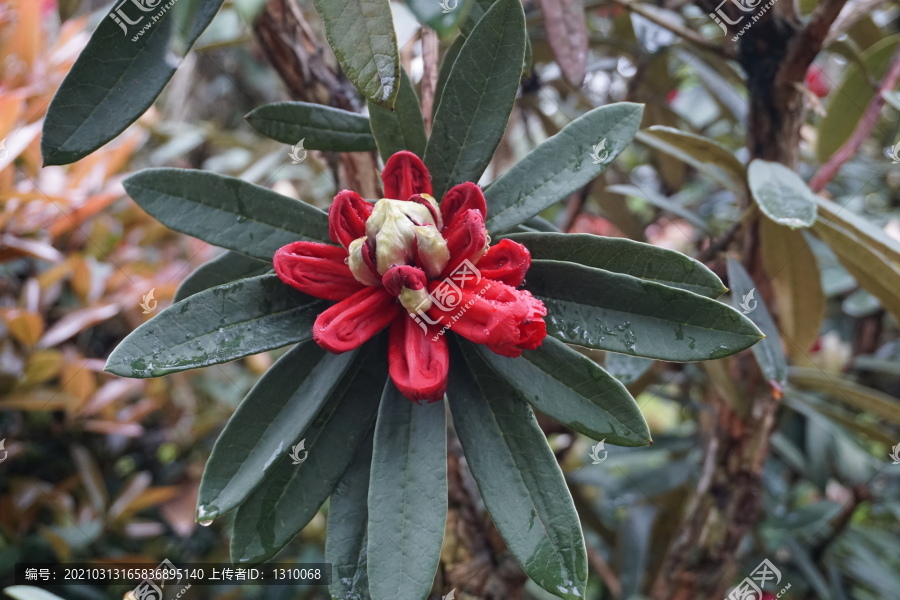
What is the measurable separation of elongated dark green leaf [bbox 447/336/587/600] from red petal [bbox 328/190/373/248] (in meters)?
0.15

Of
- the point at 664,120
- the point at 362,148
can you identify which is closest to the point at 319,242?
the point at 362,148

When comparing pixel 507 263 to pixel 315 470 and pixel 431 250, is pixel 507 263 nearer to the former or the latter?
pixel 431 250

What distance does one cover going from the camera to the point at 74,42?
63.7 inches

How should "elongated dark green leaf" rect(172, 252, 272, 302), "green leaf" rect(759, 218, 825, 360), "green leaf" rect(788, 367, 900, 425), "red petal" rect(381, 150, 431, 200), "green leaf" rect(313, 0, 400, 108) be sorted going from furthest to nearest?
"green leaf" rect(788, 367, 900, 425) → "green leaf" rect(759, 218, 825, 360) → "elongated dark green leaf" rect(172, 252, 272, 302) → "red petal" rect(381, 150, 431, 200) → "green leaf" rect(313, 0, 400, 108)

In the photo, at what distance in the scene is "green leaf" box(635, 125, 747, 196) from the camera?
0.77 meters

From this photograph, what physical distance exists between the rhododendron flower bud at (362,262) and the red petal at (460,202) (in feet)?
0.28

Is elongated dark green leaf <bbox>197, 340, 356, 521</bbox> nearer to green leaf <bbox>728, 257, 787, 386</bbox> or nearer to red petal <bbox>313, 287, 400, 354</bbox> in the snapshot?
red petal <bbox>313, 287, 400, 354</bbox>

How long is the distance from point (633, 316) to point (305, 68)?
56 centimetres

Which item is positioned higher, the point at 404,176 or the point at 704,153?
the point at 404,176

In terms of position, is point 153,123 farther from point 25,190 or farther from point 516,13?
point 516,13

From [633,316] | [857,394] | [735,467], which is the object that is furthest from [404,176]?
[857,394]

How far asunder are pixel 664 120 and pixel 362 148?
0.89 m

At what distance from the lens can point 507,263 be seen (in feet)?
1.82

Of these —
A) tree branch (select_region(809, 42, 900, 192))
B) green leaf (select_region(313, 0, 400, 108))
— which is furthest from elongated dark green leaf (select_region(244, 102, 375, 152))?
tree branch (select_region(809, 42, 900, 192))
